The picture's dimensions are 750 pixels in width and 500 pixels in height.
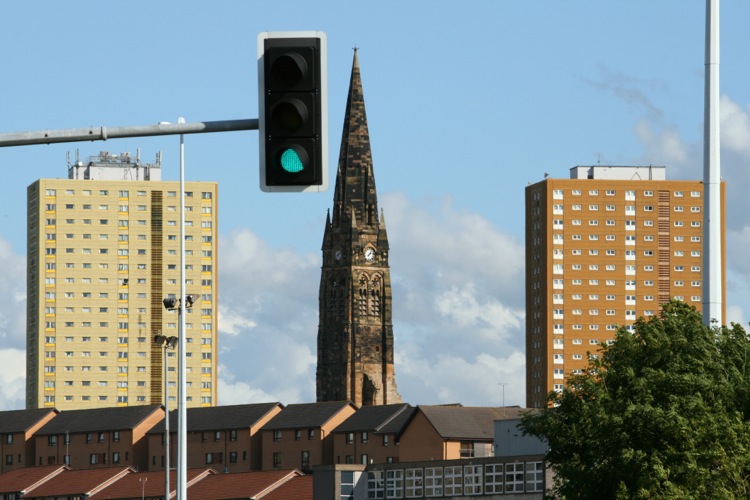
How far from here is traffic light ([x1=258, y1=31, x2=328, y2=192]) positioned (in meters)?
20.7

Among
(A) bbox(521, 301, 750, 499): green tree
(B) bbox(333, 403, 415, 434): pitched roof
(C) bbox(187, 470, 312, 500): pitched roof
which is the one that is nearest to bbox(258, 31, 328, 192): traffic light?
(A) bbox(521, 301, 750, 499): green tree

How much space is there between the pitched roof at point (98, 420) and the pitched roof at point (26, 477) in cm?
945

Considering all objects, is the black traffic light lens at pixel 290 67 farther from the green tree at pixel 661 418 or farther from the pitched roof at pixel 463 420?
the pitched roof at pixel 463 420

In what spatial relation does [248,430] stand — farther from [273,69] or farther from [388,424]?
[273,69]

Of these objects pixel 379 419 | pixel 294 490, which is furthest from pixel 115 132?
pixel 379 419

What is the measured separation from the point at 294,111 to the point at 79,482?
147 m

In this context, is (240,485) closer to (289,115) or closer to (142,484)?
(142,484)

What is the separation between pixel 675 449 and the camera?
63.3 m

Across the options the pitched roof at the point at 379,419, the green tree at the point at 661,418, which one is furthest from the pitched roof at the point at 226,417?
the green tree at the point at 661,418

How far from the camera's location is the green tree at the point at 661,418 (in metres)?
61.0

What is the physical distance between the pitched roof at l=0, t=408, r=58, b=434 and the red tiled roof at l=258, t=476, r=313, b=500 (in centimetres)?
4762

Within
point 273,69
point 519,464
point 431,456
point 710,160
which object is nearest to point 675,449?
point 710,160

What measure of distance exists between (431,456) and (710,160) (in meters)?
95.5

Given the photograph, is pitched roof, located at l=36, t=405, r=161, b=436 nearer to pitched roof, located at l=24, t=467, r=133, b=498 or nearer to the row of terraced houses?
the row of terraced houses
